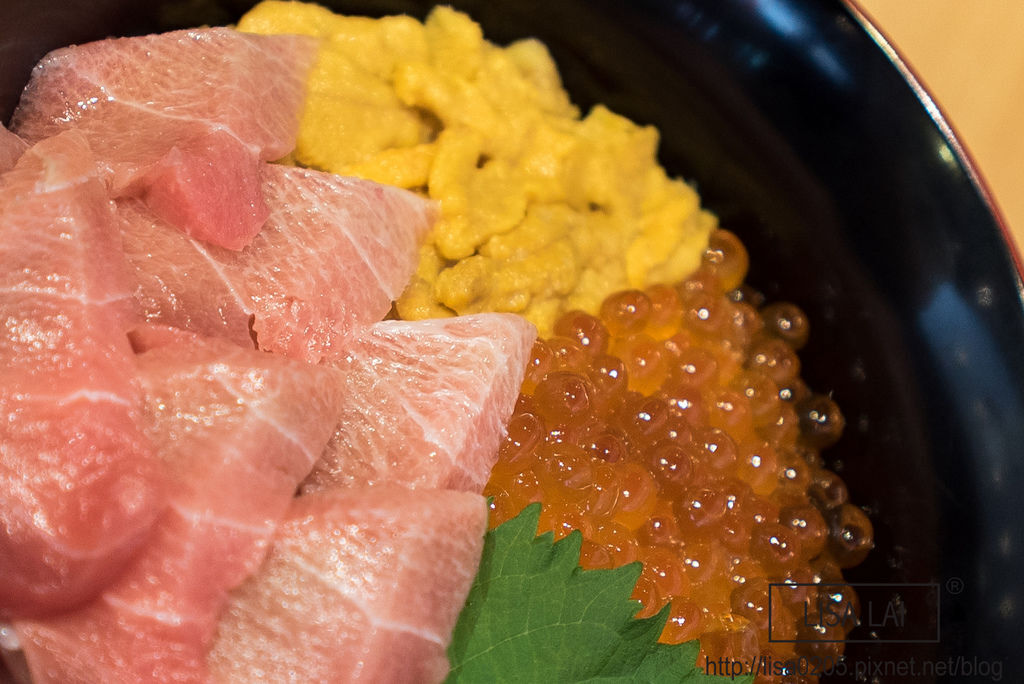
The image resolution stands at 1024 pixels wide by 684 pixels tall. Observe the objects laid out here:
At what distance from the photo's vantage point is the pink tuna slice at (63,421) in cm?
105

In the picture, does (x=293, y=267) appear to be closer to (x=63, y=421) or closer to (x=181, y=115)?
(x=181, y=115)

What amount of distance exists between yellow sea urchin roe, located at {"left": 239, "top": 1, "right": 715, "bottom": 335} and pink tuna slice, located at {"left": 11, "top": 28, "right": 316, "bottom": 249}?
0.16 m

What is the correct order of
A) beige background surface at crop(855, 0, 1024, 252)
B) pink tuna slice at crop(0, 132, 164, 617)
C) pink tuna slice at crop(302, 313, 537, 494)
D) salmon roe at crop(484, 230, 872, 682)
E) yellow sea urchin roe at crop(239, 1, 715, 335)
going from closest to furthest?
1. pink tuna slice at crop(0, 132, 164, 617)
2. pink tuna slice at crop(302, 313, 537, 494)
3. salmon roe at crop(484, 230, 872, 682)
4. yellow sea urchin roe at crop(239, 1, 715, 335)
5. beige background surface at crop(855, 0, 1024, 252)

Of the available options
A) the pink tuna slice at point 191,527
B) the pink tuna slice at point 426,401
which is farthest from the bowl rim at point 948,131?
the pink tuna slice at point 191,527

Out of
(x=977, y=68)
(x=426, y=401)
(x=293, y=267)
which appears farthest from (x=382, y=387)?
(x=977, y=68)

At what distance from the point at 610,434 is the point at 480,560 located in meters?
0.42

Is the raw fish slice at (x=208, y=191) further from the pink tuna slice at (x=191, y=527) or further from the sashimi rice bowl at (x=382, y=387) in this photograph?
the pink tuna slice at (x=191, y=527)

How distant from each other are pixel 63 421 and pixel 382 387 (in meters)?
0.49

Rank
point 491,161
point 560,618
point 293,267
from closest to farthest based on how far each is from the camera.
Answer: point 560,618 < point 293,267 < point 491,161

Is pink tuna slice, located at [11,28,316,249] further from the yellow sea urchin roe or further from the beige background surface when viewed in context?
the beige background surface

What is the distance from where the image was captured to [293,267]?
1490 millimetres

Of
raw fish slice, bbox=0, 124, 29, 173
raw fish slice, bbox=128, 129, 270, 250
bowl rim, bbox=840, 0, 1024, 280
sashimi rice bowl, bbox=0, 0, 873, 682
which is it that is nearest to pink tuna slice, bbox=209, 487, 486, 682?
sashimi rice bowl, bbox=0, 0, 873, 682

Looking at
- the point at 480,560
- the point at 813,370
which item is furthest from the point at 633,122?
the point at 480,560

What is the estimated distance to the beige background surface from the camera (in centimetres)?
269
